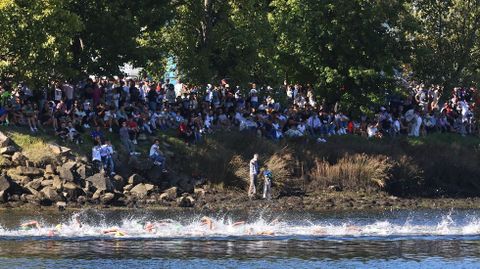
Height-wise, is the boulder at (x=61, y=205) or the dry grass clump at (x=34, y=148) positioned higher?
the dry grass clump at (x=34, y=148)

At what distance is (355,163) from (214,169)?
7.91 m

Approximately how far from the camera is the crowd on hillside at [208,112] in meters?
52.3

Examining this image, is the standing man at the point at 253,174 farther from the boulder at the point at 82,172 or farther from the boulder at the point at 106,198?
the boulder at the point at 82,172

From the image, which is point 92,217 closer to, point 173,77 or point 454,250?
point 454,250

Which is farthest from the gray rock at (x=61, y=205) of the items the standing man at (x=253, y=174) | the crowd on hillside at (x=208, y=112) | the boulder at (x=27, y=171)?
the standing man at (x=253, y=174)

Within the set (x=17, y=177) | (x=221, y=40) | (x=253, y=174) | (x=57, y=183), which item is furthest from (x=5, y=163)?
(x=221, y=40)

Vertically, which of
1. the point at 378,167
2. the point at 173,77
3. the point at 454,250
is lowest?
the point at 454,250

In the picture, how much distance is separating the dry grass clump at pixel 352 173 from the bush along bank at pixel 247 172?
53 mm

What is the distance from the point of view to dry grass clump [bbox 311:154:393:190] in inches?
2280

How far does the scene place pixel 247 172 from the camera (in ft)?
184

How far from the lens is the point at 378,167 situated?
192 ft

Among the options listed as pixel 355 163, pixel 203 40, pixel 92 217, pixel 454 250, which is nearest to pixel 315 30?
pixel 203 40

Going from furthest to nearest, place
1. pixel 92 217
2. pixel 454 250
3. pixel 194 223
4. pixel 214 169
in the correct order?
Answer: pixel 214 169, pixel 92 217, pixel 194 223, pixel 454 250

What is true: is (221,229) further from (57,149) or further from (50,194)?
(57,149)
